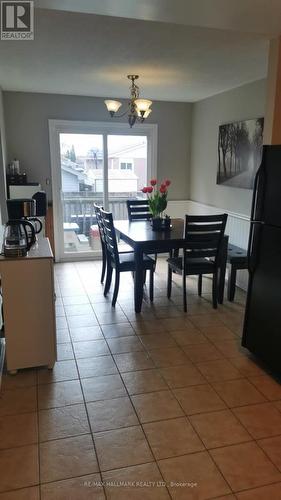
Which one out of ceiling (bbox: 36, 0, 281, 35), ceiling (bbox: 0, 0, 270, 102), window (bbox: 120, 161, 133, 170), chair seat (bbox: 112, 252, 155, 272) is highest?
ceiling (bbox: 0, 0, 270, 102)

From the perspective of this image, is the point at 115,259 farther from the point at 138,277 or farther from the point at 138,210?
the point at 138,210

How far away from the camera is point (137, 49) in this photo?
3.19 m

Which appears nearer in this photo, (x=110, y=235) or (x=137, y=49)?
(x=137, y=49)

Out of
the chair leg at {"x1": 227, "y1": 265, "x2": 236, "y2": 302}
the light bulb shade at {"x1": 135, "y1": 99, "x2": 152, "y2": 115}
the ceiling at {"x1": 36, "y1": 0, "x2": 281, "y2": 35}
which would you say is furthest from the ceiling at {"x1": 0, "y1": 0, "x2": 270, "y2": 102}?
the chair leg at {"x1": 227, "y1": 265, "x2": 236, "y2": 302}

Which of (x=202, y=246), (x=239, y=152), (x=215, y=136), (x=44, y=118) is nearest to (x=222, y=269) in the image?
(x=202, y=246)

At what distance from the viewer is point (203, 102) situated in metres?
5.64

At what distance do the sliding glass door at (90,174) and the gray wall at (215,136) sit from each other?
0.70 meters

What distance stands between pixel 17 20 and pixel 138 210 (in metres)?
2.85

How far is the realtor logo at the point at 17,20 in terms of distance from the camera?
2357 millimetres

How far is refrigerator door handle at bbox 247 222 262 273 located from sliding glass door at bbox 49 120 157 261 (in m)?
3.60

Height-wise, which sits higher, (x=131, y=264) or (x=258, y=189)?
(x=258, y=189)

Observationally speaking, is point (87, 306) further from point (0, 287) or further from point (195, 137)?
point (195, 137)

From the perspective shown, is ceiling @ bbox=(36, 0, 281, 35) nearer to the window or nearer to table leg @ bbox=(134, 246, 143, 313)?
table leg @ bbox=(134, 246, 143, 313)

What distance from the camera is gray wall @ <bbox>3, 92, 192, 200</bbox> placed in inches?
208
